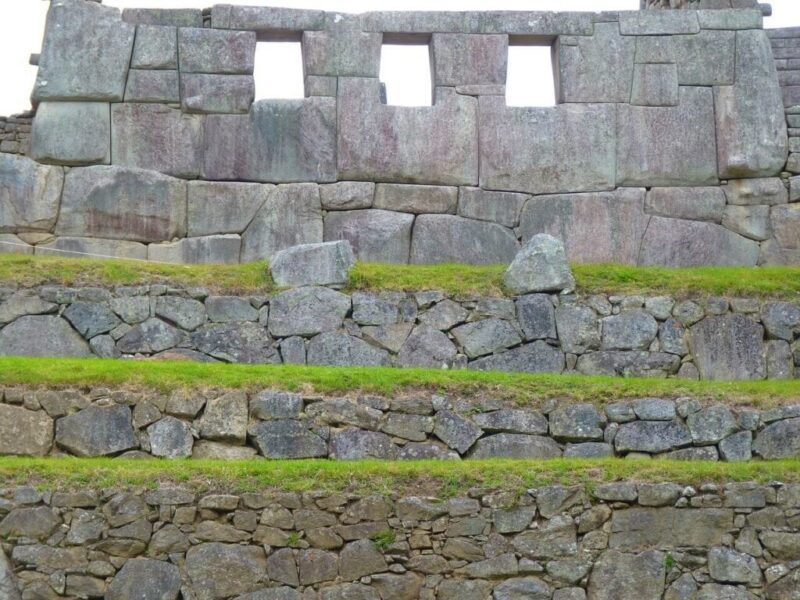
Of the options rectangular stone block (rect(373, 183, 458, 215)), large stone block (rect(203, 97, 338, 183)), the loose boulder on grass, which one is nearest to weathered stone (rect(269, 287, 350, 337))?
the loose boulder on grass

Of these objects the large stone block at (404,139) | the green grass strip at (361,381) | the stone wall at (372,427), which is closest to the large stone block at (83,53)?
the large stone block at (404,139)

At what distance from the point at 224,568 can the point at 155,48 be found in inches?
323

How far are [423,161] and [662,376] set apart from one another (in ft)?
13.9

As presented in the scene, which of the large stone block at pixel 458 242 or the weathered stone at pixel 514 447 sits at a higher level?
the large stone block at pixel 458 242

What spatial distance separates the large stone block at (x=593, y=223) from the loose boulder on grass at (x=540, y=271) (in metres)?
1.72

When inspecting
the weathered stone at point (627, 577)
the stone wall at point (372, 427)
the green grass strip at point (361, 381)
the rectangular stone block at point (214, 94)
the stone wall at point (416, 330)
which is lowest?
the weathered stone at point (627, 577)

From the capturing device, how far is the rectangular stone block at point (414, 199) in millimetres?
17875

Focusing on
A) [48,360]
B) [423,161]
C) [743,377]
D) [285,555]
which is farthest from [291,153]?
[285,555]

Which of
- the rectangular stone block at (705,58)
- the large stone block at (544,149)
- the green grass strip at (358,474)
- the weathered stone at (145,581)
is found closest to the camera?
the weathered stone at (145,581)

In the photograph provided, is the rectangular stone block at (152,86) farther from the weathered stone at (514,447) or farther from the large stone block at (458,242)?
the weathered stone at (514,447)

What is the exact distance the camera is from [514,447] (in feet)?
44.5

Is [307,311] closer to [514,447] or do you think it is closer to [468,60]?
[514,447]

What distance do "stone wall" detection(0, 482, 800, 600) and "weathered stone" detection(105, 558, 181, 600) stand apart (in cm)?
1

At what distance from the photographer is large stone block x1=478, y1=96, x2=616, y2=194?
59.3ft
